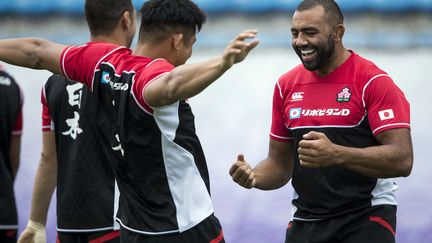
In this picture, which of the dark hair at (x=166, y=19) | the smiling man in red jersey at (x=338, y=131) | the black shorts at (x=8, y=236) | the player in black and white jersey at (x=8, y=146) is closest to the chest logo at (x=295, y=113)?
the smiling man in red jersey at (x=338, y=131)

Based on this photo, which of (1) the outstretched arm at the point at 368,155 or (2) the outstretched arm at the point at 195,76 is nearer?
(2) the outstretched arm at the point at 195,76

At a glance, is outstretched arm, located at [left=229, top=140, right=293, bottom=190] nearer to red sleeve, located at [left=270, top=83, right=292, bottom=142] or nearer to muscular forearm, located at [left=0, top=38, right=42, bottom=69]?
red sleeve, located at [left=270, top=83, right=292, bottom=142]

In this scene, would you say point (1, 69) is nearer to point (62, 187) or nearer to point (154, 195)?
point (62, 187)

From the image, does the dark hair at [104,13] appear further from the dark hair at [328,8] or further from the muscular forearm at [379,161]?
the muscular forearm at [379,161]

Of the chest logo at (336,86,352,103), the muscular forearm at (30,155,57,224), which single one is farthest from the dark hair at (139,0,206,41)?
the muscular forearm at (30,155,57,224)

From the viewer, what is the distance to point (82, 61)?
4.12 m

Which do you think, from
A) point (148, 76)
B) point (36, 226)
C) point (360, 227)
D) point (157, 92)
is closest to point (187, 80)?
point (157, 92)

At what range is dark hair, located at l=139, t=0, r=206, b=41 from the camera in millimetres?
4141

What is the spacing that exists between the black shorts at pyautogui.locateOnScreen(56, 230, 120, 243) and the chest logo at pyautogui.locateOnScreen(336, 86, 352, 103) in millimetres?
1280

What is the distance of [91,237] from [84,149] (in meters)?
0.45

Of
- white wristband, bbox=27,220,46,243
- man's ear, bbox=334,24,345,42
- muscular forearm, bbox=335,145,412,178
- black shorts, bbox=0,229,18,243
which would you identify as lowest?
black shorts, bbox=0,229,18,243

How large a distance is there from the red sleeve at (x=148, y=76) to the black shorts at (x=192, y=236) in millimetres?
549

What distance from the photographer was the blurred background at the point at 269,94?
6.84 meters

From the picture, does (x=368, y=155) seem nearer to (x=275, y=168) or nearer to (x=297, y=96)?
(x=297, y=96)
